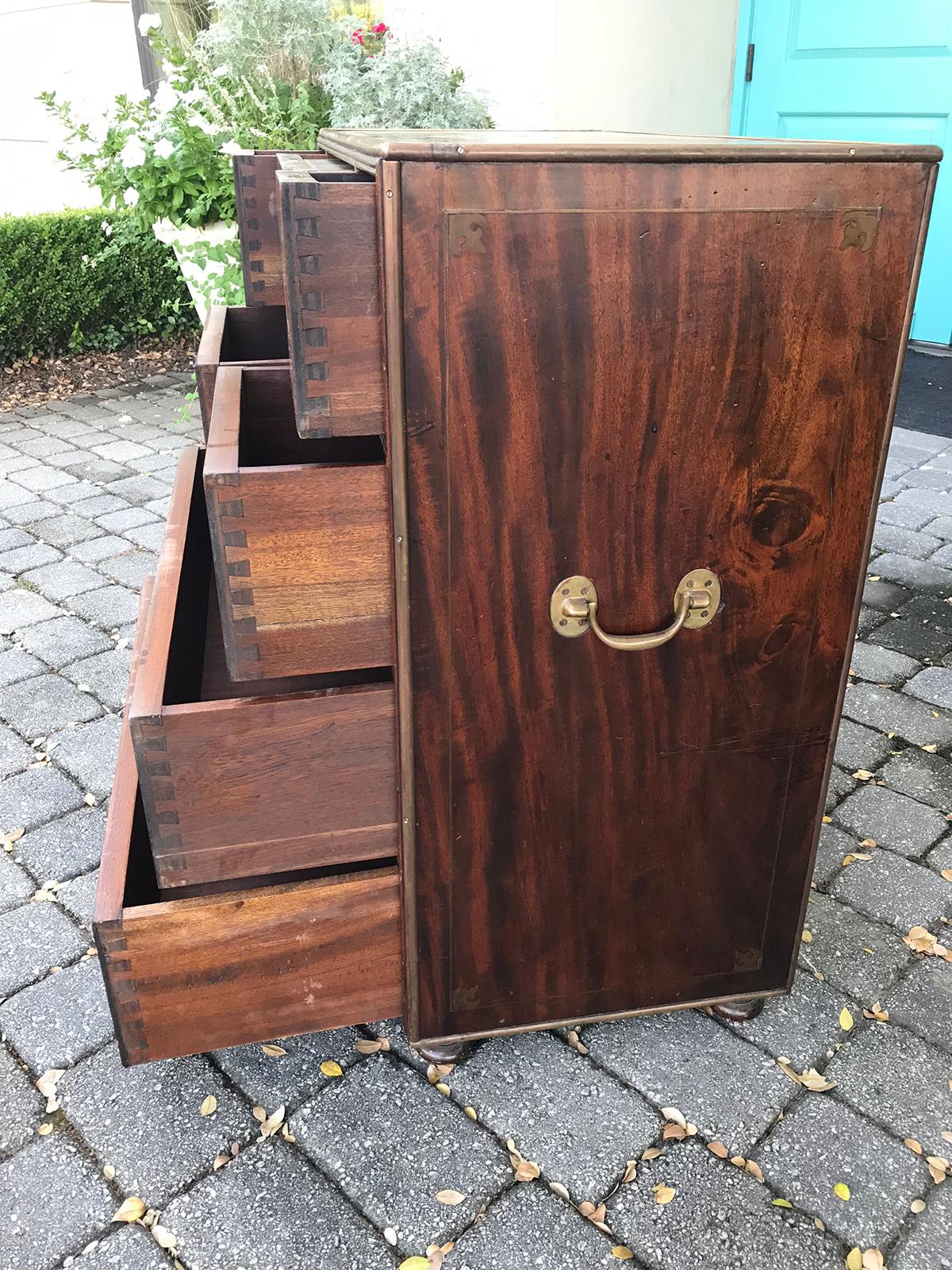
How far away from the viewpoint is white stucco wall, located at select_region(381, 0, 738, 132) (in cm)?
452

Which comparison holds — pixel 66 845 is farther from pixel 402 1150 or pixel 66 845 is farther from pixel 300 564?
pixel 300 564

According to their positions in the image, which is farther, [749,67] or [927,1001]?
[749,67]

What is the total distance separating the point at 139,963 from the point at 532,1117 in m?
0.65

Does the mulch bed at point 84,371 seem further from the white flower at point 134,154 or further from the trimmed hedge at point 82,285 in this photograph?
the white flower at point 134,154

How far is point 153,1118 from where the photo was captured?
5.29ft

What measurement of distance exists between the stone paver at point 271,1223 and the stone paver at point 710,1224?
31 cm

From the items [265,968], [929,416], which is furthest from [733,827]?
[929,416]

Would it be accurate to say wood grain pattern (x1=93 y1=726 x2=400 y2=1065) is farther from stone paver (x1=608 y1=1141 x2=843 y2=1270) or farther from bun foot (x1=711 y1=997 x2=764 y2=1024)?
bun foot (x1=711 y1=997 x2=764 y2=1024)

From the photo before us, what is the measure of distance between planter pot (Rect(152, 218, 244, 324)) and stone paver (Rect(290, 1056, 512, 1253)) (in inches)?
126

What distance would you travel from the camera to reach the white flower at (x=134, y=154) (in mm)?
4215

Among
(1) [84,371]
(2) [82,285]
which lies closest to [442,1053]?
(1) [84,371]

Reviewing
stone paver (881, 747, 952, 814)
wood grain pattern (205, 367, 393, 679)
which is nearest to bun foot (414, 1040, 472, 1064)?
wood grain pattern (205, 367, 393, 679)

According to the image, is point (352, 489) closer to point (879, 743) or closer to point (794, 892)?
point (794, 892)

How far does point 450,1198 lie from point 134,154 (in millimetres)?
4142
